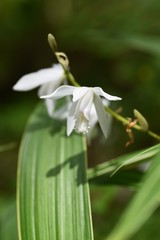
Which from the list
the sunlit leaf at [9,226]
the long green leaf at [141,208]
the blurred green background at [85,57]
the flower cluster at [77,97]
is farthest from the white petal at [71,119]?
the blurred green background at [85,57]

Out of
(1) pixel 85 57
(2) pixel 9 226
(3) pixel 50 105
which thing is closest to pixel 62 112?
(3) pixel 50 105

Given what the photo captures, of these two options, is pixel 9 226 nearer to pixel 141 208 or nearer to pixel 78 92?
pixel 78 92

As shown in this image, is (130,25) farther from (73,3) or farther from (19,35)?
(19,35)

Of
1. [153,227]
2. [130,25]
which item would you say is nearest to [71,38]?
[130,25]

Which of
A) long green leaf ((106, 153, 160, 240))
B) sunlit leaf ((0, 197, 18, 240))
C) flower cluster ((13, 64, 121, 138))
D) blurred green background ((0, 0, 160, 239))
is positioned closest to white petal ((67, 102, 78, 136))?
flower cluster ((13, 64, 121, 138))

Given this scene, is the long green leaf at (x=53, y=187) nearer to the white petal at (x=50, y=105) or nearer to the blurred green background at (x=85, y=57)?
the white petal at (x=50, y=105)

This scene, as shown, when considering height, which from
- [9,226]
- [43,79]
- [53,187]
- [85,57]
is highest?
[43,79]

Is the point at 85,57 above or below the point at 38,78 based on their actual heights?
below
